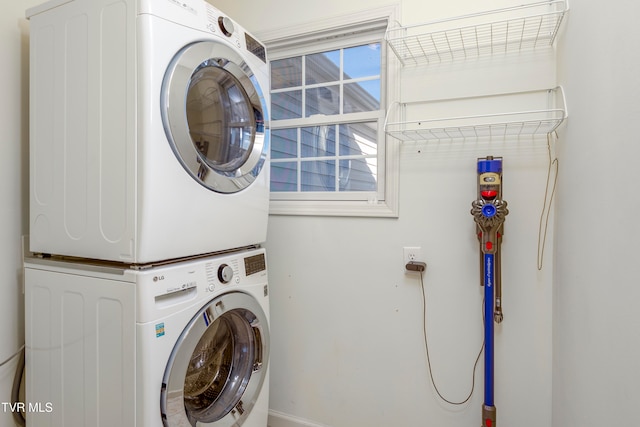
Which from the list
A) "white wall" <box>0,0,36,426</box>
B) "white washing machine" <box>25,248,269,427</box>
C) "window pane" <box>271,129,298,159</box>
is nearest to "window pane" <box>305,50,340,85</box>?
"window pane" <box>271,129,298,159</box>

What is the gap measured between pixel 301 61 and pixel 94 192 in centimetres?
135

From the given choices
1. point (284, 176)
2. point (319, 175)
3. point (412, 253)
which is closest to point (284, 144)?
point (284, 176)

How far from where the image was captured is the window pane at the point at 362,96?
73.4 inches

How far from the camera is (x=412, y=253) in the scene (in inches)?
66.7

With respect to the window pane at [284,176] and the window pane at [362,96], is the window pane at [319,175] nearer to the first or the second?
the window pane at [284,176]

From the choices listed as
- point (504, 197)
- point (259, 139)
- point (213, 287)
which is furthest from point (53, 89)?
point (504, 197)

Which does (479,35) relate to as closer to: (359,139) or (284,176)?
(359,139)

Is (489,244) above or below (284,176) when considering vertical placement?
below

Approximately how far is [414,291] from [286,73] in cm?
142

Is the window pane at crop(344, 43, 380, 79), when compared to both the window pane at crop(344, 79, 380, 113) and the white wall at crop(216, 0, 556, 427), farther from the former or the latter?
the white wall at crop(216, 0, 556, 427)

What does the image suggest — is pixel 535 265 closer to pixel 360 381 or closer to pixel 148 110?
pixel 360 381

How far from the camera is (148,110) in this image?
3.56ft

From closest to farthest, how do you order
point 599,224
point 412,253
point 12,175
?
1. point 599,224
2. point 12,175
3. point 412,253

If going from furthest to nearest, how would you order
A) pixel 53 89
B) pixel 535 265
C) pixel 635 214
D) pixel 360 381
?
pixel 360 381 → pixel 535 265 → pixel 53 89 → pixel 635 214
